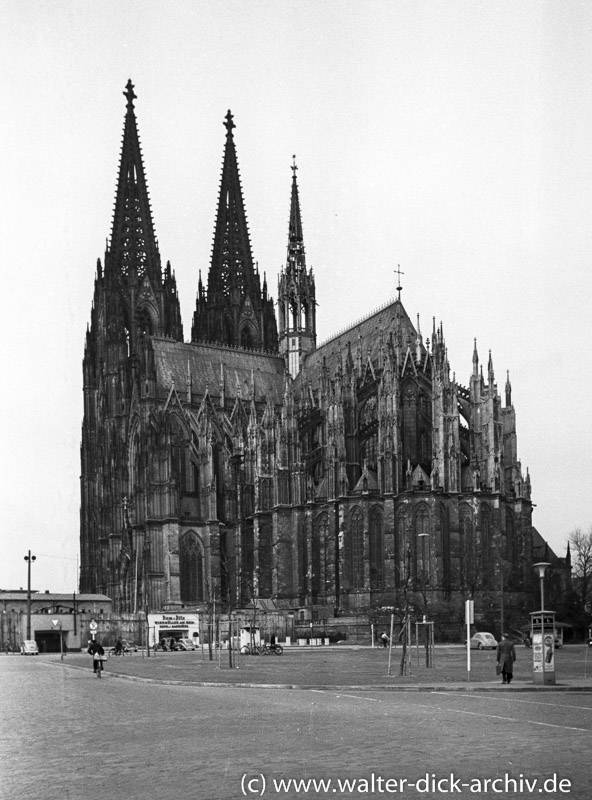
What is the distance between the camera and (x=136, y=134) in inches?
4747

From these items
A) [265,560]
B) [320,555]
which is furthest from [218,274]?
[320,555]

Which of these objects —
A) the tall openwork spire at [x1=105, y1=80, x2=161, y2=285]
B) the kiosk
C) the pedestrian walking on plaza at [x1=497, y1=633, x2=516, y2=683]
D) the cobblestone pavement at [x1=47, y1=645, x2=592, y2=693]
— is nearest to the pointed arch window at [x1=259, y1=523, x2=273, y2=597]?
the tall openwork spire at [x1=105, y1=80, x2=161, y2=285]

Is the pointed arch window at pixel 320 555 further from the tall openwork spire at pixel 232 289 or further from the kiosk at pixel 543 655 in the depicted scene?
the kiosk at pixel 543 655

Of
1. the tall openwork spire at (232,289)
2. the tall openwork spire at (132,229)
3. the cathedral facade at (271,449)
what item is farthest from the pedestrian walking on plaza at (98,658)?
the tall openwork spire at (232,289)

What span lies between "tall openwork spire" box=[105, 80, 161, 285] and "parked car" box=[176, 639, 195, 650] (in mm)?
45219

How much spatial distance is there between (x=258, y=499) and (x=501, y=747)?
264 feet

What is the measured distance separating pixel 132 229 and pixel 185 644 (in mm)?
50609

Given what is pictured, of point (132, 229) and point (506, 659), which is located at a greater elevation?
point (132, 229)

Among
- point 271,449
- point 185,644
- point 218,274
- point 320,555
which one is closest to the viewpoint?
point 185,644

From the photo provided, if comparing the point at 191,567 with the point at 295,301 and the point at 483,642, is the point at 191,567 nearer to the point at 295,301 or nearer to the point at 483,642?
the point at 295,301

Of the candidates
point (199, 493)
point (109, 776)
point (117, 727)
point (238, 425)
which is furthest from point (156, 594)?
point (109, 776)

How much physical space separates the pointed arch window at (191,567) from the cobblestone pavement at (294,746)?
243 ft

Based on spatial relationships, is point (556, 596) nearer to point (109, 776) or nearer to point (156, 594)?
point (156, 594)

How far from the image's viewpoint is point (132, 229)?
11838cm
